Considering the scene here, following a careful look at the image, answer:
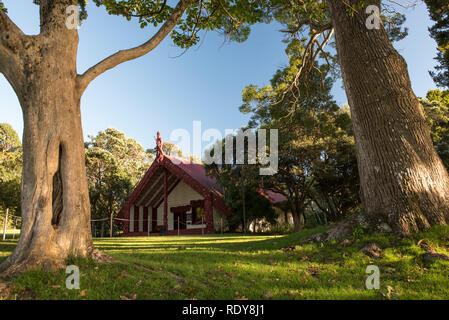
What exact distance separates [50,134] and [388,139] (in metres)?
7.05

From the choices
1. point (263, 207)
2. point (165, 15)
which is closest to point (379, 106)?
point (165, 15)

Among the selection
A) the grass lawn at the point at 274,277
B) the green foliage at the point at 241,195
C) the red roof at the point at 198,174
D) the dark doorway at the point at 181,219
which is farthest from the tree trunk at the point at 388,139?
the dark doorway at the point at 181,219

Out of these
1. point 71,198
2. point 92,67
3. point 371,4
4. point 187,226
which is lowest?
point 187,226

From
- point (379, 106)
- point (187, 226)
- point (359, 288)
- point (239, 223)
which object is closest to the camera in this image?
point (359, 288)

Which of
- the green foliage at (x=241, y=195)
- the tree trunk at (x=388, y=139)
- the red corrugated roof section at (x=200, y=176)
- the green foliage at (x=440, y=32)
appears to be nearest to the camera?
the tree trunk at (x=388, y=139)

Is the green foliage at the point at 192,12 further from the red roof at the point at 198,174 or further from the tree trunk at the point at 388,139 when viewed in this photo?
the red roof at the point at 198,174

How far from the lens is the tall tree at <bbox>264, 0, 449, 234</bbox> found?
19.8 feet

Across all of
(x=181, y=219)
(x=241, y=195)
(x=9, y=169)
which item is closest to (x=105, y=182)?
(x=9, y=169)

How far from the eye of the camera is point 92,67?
216 inches

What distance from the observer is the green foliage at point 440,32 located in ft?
36.1

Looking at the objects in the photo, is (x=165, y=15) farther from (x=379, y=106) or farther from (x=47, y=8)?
(x=379, y=106)

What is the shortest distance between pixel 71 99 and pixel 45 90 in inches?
17.2

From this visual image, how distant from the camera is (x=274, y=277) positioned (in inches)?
183

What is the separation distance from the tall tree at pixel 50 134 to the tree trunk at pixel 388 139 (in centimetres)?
616
